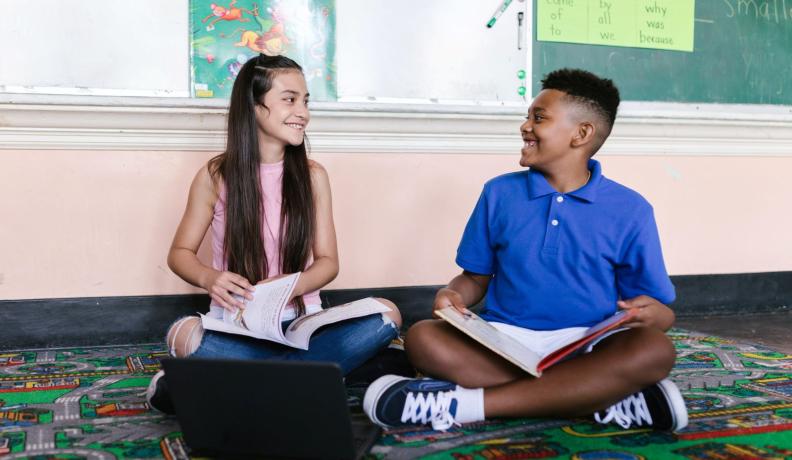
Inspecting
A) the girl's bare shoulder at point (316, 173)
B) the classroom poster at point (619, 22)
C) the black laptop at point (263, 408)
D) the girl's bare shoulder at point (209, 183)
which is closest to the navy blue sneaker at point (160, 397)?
the black laptop at point (263, 408)

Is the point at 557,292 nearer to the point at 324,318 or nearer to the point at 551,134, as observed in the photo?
the point at 551,134

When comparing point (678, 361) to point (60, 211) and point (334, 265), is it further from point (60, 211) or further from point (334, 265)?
point (60, 211)

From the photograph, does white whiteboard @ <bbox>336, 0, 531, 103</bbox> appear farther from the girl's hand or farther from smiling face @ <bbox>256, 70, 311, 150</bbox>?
the girl's hand

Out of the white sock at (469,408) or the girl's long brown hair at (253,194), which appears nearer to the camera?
the white sock at (469,408)

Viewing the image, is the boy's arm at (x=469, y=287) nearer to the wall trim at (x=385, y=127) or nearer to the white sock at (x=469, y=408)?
the white sock at (x=469, y=408)

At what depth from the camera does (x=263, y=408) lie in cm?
110

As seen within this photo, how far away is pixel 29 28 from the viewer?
6.82 ft

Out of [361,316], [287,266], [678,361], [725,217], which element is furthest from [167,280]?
[725,217]

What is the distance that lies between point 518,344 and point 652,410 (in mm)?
247

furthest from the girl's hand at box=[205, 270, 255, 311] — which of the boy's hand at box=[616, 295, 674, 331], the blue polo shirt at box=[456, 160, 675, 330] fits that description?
the boy's hand at box=[616, 295, 674, 331]

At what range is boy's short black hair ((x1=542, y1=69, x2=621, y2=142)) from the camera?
1.59 m

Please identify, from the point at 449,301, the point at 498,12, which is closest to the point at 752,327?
the point at 498,12

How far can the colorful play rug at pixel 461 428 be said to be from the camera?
124 cm

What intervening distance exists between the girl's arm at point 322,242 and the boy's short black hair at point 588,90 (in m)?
0.54
